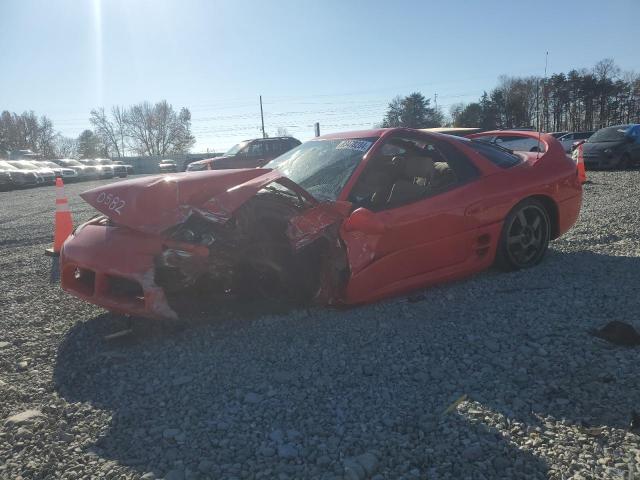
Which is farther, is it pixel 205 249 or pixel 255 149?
Answer: pixel 255 149

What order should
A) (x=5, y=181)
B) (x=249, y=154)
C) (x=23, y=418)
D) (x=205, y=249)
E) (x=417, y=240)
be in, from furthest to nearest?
(x=5, y=181) < (x=249, y=154) < (x=417, y=240) < (x=205, y=249) < (x=23, y=418)

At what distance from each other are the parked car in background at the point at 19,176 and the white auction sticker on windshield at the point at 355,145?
24.6 meters

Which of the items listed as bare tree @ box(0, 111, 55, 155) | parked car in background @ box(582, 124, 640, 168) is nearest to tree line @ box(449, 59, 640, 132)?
parked car in background @ box(582, 124, 640, 168)

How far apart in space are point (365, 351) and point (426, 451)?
3.17 feet

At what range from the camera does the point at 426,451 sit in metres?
1.92

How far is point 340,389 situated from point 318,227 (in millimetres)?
1205

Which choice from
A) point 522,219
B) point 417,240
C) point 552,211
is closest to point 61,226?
point 417,240

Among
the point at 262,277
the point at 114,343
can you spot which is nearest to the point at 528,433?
the point at 262,277

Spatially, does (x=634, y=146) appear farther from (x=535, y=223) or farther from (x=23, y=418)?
(x=23, y=418)

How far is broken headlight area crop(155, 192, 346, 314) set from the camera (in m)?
3.15

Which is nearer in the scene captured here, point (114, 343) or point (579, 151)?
point (114, 343)

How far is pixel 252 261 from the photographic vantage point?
3.34 meters

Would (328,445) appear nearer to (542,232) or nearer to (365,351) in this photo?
(365,351)

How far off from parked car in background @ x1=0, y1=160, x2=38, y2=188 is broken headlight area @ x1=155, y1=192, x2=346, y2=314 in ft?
81.1
